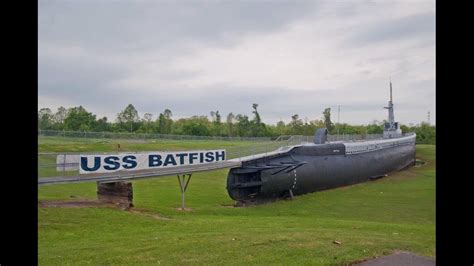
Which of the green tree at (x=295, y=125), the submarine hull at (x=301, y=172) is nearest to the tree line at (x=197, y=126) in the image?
the green tree at (x=295, y=125)

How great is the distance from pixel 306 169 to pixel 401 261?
58.8 ft

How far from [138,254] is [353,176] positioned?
23797 millimetres

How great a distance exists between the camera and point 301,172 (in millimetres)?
24812

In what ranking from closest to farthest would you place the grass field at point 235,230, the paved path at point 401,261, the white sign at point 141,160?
the paved path at point 401,261 < the grass field at point 235,230 < the white sign at point 141,160

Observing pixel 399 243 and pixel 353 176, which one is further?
pixel 353 176

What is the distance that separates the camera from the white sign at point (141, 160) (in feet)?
57.3

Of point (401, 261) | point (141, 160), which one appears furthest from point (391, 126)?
point (401, 261)

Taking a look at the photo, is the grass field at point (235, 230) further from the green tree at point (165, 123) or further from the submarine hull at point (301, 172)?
the green tree at point (165, 123)

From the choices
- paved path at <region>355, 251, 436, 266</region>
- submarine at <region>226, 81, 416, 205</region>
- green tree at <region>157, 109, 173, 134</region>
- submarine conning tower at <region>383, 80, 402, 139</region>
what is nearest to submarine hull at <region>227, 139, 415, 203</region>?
submarine at <region>226, 81, 416, 205</region>

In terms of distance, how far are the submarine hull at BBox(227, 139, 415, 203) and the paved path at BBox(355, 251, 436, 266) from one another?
576 inches

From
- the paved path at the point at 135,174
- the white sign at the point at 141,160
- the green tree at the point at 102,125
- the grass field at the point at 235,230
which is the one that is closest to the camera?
the grass field at the point at 235,230
